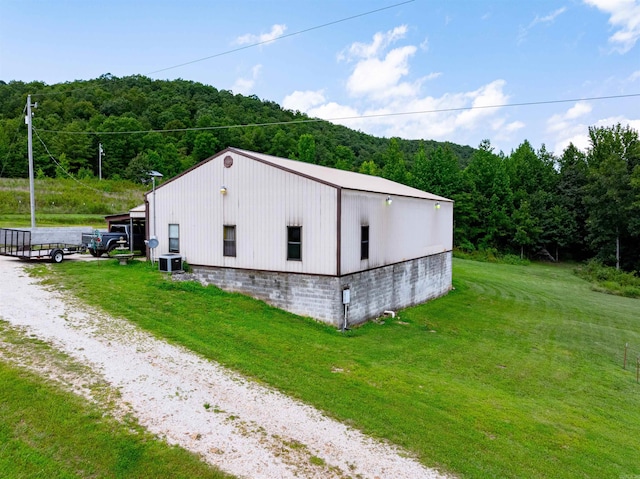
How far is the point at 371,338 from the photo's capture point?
13.1m

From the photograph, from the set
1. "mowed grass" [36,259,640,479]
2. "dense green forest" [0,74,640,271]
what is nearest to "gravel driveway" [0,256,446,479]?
"mowed grass" [36,259,640,479]

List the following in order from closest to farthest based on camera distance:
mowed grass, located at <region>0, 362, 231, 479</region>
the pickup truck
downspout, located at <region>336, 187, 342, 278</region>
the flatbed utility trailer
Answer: mowed grass, located at <region>0, 362, 231, 479</region>
downspout, located at <region>336, 187, 342, 278</region>
the flatbed utility trailer
the pickup truck

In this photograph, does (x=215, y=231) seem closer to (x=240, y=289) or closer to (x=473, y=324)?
(x=240, y=289)

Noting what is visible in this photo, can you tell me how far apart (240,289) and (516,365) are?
9.28m

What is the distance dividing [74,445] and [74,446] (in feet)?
0.08

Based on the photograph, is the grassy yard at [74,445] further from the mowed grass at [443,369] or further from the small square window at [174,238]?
the small square window at [174,238]

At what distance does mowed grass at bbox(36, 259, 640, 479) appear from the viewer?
6.70 metres

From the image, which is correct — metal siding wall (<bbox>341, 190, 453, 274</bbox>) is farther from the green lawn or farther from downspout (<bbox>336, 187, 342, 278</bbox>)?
the green lawn

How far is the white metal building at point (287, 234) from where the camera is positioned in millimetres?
13438

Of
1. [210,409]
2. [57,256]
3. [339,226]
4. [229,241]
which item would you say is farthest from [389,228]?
[57,256]

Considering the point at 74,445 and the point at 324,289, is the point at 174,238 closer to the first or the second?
the point at 324,289

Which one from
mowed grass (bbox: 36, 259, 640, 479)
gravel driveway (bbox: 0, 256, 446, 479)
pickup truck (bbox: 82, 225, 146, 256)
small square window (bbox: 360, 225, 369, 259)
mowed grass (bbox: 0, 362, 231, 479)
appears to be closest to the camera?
mowed grass (bbox: 0, 362, 231, 479)

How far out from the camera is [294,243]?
13.9 meters

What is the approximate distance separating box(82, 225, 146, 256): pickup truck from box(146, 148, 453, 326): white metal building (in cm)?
323
